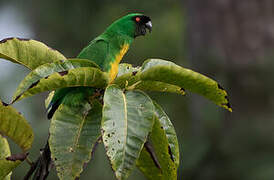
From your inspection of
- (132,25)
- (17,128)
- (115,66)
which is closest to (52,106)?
(17,128)

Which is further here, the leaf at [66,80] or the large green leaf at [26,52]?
the large green leaf at [26,52]

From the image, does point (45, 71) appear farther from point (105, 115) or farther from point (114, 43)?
point (114, 43)

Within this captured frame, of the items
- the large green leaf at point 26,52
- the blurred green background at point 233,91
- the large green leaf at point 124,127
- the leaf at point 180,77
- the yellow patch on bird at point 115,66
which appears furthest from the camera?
the blurred green background at point 233,91

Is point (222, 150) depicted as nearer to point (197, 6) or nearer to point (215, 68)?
point (215, 68)

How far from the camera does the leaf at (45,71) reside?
1142 mm

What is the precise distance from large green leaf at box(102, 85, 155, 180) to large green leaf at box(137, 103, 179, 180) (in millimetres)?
93

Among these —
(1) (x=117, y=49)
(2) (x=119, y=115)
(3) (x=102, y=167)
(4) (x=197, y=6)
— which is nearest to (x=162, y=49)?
(3) (x=102, y=167)

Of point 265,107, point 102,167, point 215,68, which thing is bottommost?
point 102,167

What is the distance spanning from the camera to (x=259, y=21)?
14.3ft

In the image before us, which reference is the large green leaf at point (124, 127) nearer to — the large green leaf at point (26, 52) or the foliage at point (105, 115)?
the foliage at point (105, 115)

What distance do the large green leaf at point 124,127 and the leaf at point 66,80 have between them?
0.18ft

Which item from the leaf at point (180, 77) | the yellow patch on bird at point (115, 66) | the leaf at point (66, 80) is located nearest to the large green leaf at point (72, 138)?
the leaf at point (66, 80)

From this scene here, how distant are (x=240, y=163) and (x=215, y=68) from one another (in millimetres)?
958

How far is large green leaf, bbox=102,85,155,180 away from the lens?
1.09 m
